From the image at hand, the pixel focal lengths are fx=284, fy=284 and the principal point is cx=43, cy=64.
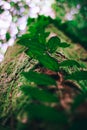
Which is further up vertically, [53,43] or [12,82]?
[53,43]

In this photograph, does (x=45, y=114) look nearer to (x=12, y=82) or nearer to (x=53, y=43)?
(x=53, y=43)

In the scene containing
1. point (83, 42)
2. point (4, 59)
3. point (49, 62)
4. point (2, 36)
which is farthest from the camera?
point (83, 42)

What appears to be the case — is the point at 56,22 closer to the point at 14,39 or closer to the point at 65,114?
the point at 14,39

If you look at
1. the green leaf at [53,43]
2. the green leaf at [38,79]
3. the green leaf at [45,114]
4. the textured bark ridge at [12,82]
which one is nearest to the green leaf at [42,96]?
the green leaf at [45,114]

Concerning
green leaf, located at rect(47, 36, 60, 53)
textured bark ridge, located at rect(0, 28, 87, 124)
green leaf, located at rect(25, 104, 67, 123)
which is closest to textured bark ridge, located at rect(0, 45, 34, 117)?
textured bark ridge, located at rect(0, 28, 87, 124)

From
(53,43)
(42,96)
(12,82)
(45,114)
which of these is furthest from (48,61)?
(45,114)

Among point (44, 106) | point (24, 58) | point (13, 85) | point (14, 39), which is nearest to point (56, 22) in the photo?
point (14, 39)

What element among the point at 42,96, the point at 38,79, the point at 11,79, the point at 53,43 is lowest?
the point at 11,79

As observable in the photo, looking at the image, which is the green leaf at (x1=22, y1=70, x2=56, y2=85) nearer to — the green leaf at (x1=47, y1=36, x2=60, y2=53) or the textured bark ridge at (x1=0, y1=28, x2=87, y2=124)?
the textured bark ridge at (x1=0, y1=28, x2=87, y2=124)

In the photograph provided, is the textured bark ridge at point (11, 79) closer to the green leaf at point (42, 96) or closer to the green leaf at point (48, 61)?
the green leaf at point (48, 61)
